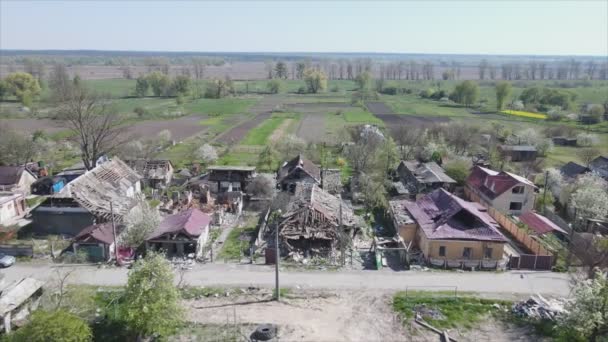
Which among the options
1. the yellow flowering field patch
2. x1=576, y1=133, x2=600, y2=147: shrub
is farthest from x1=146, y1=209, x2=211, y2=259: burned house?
the yellow flowering field patch

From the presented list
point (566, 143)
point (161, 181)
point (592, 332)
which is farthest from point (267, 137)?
point (592, 332)

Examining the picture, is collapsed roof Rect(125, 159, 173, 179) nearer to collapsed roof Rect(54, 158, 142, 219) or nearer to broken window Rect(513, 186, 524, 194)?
collapsed roof Rect(54, 158, 142, 219)

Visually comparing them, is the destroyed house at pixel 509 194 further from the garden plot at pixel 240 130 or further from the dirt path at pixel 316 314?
the garden plot at pixel 240 130

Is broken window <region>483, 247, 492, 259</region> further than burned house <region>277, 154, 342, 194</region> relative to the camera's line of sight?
No

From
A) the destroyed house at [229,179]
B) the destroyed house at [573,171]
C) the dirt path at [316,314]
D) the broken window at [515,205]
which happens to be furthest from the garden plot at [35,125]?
the destroyed house at [573,171]

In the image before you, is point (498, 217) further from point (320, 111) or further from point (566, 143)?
point (320, 111)

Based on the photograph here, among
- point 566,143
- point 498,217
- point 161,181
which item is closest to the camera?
point 498,217
